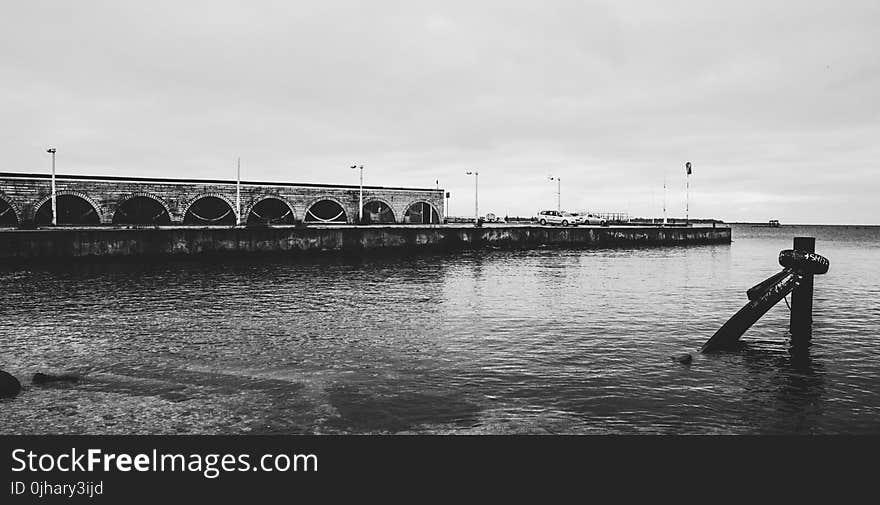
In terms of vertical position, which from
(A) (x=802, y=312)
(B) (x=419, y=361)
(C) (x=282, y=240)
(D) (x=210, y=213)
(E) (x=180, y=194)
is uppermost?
(E) (x=180, y=194)

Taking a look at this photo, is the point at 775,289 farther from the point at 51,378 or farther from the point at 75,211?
the point at 75,211

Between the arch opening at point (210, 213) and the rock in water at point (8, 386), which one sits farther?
the arch opening at point (210, 213)

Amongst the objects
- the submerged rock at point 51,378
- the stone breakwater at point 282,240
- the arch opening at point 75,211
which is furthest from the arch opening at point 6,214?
the submerged rock at point 51,378

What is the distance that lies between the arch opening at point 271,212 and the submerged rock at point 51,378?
56160 millimetres

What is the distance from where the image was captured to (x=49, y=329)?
1602 cm

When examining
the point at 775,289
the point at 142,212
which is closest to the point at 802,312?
the point at 775,289

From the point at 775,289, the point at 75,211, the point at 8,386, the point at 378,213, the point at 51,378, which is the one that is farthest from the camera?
the point at 378,213

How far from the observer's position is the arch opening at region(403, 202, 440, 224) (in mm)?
78562

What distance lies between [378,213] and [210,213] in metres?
20.2

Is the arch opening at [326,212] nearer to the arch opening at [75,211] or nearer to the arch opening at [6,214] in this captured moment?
the arch opening at [75,211]

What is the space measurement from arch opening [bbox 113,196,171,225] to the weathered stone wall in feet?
1.64

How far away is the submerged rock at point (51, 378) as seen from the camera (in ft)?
35.2

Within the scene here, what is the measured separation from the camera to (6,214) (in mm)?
51938

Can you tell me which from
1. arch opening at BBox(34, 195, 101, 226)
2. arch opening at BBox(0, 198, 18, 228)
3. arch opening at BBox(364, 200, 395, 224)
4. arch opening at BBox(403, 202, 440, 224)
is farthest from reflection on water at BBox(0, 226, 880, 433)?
arch opening at BBox(403, 202, 440, 224)
